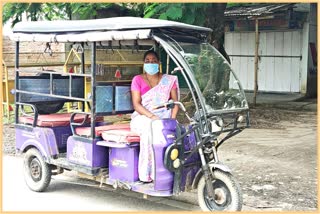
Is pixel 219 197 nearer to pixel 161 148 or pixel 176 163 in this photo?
pixel 176 163

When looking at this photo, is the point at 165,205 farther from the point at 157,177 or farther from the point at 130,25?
the point at 130,25

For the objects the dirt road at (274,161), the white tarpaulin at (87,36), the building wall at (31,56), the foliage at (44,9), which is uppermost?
the foliage at (44,9)

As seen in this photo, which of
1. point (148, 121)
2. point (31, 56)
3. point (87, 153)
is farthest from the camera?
point (31, 56)

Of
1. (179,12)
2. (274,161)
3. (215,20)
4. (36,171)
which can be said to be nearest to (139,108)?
(36,171)

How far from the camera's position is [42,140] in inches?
231

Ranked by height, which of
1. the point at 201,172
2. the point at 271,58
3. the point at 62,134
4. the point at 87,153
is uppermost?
the point at 271,58

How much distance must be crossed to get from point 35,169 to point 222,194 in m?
2.64

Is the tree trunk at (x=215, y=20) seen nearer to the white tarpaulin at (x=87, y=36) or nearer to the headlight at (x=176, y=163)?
the white tarpaulin at (x=87, y=36)

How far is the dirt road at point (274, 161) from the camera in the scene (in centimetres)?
551

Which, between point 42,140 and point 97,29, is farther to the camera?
point 42,140

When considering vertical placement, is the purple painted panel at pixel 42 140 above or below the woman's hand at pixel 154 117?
below

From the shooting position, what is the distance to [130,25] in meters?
4.80

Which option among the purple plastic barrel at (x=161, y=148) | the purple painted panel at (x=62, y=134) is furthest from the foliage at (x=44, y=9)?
the purple plastic barrel at (x=161, y=148)

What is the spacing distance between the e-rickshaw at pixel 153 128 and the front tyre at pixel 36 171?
0.01 metres
